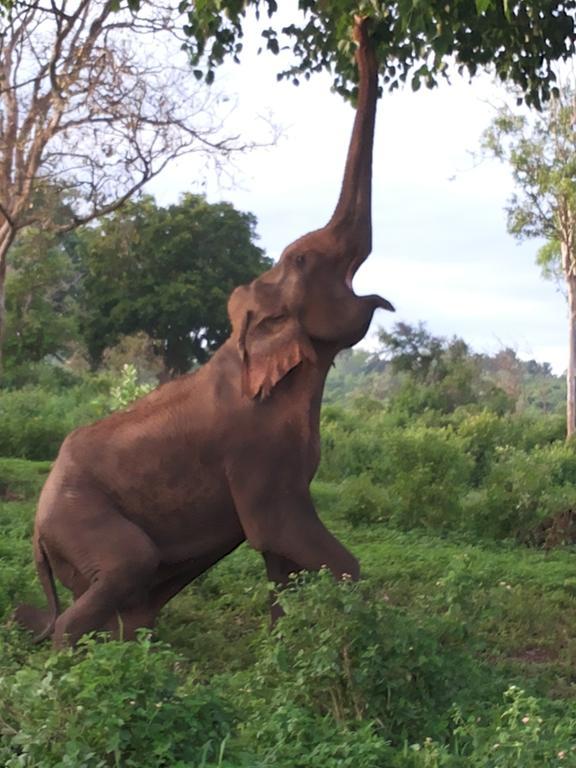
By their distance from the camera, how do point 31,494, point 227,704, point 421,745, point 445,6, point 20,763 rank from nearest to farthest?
point 20,763
point 227,704
point 421,745
point 445,6
point 31,494

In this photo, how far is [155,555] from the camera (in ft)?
15.6

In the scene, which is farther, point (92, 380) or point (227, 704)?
point (92, 380)

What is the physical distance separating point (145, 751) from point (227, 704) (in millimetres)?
355

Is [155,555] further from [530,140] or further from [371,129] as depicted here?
[530,140]

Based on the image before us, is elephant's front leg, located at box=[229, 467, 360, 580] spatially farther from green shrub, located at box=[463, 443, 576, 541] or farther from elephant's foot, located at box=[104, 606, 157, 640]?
green shrub, located at box=[463, 443, 576, 541]

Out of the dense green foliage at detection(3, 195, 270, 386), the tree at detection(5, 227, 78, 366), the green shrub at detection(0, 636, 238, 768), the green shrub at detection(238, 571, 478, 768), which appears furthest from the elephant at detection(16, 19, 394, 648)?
the dense green foliage at detection(3, 195, 270, 386)

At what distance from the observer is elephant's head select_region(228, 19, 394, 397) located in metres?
4.79

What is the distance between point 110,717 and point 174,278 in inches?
1088

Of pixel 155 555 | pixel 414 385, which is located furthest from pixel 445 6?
pixel 414 385

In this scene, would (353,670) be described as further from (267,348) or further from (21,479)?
(21,479)

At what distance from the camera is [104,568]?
15.3 feet

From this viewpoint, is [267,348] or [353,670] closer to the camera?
[353,670]

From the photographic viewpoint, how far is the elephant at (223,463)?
4719 mm

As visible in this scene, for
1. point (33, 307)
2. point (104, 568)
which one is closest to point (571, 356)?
point (33, 307)
